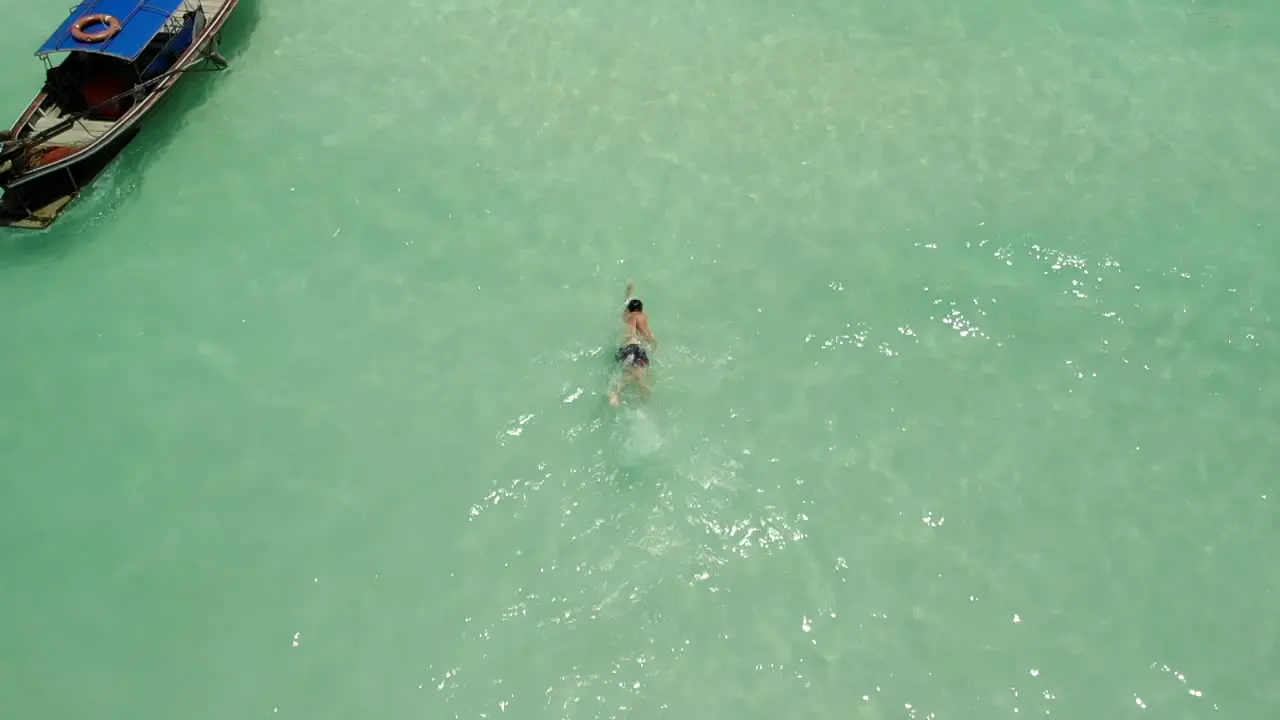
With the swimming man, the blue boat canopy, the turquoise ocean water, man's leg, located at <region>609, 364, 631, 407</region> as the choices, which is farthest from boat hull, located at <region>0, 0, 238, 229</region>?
man's leg, located at <region>609, 364, 631, 407</region>

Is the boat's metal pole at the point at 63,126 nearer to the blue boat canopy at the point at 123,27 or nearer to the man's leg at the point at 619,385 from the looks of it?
the blue boat canopy at the point at 123,27

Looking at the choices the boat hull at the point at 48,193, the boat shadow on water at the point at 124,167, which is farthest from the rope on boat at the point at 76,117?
the boat hull at the point at 48,193

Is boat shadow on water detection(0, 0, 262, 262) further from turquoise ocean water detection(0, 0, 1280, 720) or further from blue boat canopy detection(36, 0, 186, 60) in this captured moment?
blue boat canopy detection(36, 0, 186, 60)

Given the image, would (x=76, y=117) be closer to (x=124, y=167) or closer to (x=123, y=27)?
(x=124, y=167)

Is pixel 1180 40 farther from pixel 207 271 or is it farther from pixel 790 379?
pixel 207 271

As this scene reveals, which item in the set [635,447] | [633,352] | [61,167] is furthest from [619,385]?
[61,167]

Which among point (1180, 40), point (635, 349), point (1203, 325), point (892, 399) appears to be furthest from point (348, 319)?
point (1180, 40)
